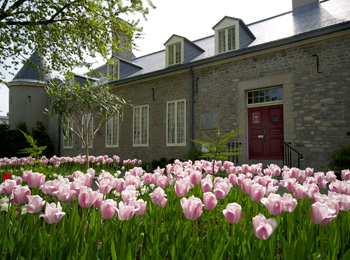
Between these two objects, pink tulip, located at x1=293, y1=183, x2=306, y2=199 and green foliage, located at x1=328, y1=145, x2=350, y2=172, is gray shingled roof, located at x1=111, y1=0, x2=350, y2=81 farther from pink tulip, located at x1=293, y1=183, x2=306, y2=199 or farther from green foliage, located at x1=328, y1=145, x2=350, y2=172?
pink tulip, located at x1=293, y1=183, x2=306, y2=199

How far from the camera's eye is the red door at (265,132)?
1010 cm

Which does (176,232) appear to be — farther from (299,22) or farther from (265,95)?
(299,22)

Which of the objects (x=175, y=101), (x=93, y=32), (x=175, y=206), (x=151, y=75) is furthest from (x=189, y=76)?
(x=175, y=206)

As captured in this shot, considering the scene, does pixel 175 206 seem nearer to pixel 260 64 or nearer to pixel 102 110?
pixel 102 110

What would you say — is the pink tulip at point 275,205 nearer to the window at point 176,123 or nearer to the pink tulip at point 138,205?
the pink tulip at point 138,205

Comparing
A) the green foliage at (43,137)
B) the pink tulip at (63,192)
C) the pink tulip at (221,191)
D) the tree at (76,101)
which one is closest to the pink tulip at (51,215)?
the pink tulip at (63,192)

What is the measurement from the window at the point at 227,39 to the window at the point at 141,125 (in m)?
5.03

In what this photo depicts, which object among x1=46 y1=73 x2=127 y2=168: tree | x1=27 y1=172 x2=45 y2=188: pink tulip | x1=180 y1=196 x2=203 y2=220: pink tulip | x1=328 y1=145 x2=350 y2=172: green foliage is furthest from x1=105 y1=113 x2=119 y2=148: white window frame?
x1=180 y1=196 x2=203 y2=220: pink tulip

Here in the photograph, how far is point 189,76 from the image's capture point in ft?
40.8

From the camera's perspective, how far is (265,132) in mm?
10414

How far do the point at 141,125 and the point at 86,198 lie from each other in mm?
12598

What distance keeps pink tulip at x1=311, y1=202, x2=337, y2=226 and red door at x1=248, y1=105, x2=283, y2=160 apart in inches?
349

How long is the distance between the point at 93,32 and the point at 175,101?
16.3 feet

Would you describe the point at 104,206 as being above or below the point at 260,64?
below
